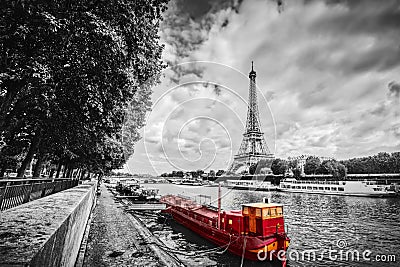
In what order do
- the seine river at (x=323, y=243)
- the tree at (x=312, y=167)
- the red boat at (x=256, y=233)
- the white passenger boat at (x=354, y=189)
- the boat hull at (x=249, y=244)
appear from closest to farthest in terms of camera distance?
the boat hull at (x=249, y=244), the red boat at (x=256, y=233), the seine river at (x=323, y=243), the white passenger boat at (x=354, y=189), the tree at (x=312, y=167)

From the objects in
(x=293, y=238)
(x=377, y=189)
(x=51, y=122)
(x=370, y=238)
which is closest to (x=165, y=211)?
(x=293, y=238)

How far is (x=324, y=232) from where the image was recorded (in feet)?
83.4

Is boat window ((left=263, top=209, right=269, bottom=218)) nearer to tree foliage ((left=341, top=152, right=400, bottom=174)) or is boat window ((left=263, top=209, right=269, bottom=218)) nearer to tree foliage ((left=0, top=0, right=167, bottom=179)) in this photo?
tree foliage ((left=0, top=0, right=167, bottom=179))

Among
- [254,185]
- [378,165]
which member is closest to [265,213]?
[254,185]

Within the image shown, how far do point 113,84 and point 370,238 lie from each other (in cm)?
2606

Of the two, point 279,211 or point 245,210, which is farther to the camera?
point 245,210

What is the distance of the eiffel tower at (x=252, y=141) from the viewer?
139 m

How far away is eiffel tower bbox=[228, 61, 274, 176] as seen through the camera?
139250 mm

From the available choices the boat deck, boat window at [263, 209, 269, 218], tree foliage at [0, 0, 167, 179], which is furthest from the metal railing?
boat window at [263, 209, 269, 218]

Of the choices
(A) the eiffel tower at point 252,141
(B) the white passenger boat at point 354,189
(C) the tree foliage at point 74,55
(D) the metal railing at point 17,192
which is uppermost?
(A) the eiffel tower at point 252,141

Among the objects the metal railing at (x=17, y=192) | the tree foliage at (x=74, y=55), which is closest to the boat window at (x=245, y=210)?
the tree foliage at (x=74, y=55)

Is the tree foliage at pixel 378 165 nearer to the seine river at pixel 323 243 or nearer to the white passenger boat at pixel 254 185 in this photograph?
the white passenger boat at pixel 254 185

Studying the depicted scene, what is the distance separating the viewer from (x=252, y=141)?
14025 cm

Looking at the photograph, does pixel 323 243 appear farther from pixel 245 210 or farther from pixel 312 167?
pixel 312 167
